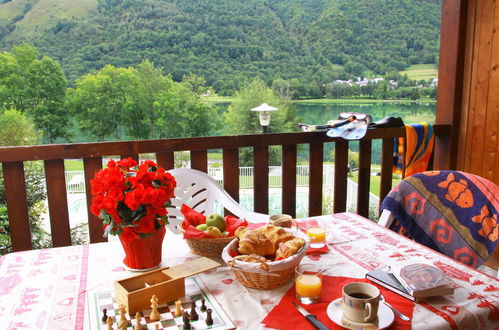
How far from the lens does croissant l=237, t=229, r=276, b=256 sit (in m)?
0.98

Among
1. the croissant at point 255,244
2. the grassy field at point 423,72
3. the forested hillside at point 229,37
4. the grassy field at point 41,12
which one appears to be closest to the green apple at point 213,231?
the croissant at point 255,244

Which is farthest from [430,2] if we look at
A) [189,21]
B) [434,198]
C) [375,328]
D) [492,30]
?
[375,328]

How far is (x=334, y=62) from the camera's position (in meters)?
12.4

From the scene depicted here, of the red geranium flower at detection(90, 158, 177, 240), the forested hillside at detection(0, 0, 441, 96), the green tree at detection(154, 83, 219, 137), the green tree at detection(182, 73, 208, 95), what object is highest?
the forested hillside at detection(0, 0, 441, 96)

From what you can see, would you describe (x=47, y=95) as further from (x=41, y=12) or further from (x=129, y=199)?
(x=129, y=199)

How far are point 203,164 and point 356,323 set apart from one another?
1.42 meters

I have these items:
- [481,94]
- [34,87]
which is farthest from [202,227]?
[34,87]

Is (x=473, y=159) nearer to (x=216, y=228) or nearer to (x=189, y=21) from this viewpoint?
(x=216, y=228)

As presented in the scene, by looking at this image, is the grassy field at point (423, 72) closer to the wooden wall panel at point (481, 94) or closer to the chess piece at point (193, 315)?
the wooden wall panel at point (481, 94)

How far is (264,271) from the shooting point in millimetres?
894

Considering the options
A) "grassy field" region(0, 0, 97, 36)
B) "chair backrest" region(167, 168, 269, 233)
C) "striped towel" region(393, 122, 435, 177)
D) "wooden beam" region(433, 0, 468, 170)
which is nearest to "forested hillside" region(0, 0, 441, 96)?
"grassy field" region(0, 0, 97, 36)

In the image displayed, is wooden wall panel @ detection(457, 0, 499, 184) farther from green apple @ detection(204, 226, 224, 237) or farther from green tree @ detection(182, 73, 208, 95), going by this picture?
green tree @ detection(182, 73, 208, 95)

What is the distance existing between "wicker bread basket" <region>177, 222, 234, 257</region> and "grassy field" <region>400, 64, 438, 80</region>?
10.6m

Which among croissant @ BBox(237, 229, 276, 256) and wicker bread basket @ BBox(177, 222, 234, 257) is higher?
croissant @ BBox(237, 229, 276, 256)
